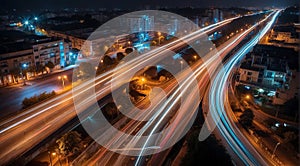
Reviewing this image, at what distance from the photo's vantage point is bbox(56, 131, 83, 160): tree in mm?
7133

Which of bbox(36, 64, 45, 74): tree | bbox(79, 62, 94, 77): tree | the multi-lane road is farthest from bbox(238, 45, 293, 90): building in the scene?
bbox(36, 64, 45, 74): tree

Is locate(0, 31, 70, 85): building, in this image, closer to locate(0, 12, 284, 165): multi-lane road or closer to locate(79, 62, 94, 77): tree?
locate(79, 62, 94, 77): tree

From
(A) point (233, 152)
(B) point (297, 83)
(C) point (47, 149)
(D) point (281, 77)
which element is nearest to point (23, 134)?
(C) point (47, 149)

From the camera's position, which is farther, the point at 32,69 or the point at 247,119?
the point at 32,69

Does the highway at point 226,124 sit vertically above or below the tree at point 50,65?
below

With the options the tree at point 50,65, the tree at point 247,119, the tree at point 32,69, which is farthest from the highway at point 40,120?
the tree at point 247,119

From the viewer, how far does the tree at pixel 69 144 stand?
7133 millimetres

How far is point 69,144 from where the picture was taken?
723cm

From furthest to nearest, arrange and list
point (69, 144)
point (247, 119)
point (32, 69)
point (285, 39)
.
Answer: point (285, 39)
point (32, 69)
point (247, 119)
point (69, 144)

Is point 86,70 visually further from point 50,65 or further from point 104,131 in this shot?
point 104,131

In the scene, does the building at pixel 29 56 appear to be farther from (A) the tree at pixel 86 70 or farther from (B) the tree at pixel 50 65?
(A) the tree at pixel 86 70

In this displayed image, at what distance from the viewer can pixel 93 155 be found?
7.56 m

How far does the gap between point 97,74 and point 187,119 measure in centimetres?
678

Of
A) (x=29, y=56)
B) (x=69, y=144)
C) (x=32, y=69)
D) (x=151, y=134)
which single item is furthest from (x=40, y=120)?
(x=29, y=56)
